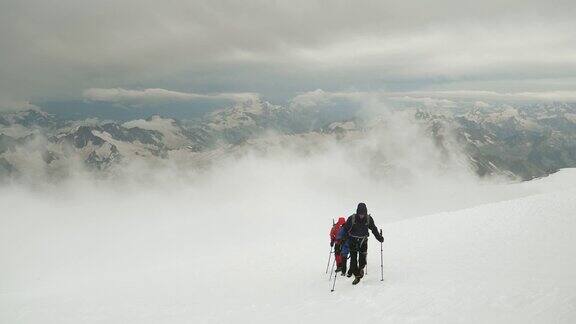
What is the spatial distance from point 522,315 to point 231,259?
710 inches

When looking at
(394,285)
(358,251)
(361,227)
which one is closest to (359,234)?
(361,227)

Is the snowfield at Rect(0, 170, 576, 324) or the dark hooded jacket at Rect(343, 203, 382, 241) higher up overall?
A: the dark hooded jacket at Rect(343, 203, 382, 241)

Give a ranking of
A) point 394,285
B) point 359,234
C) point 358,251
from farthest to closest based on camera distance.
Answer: point 358,251
point 359,234
point 394,285

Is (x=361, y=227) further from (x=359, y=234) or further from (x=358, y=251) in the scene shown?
(x=358, y=251)

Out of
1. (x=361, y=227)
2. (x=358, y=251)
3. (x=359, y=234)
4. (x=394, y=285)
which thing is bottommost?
(x=394, y=285)

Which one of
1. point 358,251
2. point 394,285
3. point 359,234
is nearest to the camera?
point 394,285

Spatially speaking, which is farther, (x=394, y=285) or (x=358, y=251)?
(x=358, y=251)

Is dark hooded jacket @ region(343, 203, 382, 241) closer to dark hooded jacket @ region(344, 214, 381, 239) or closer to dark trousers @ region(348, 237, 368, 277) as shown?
dark hooded jacket @ region(344, 214, 381, 239)

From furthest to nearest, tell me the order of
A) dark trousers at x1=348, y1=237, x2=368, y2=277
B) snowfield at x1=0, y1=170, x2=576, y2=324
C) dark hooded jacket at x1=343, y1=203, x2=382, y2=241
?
dark trousers at x1=348, y1=237, x2=368, y2=277, dark hooded jacket at x1=343, y1=203, x2=382, y2=241, snowfield at x1=0, y1=170, x2=576, y2=324

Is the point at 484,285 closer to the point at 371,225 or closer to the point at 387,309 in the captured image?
the point at 387,309

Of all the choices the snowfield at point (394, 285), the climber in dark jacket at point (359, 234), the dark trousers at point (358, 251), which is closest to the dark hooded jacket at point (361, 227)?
the climber in dark jacket at point (359, 234)

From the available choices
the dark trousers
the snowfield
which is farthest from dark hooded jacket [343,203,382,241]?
the snowfield

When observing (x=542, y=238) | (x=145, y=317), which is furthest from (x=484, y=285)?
(x=145, y=317)

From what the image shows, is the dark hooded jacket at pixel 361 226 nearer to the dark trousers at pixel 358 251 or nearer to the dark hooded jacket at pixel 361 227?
the dark hooded jacket at pixel 361 227
